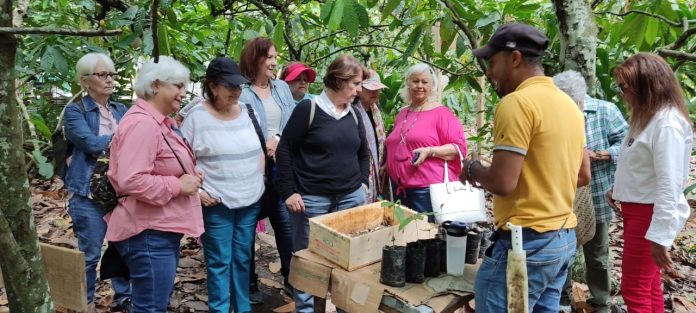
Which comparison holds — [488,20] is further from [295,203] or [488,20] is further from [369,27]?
[295,203]

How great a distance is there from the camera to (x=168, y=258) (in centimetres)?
237

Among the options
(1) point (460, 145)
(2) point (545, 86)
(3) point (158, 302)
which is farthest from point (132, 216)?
(1) point (460, 145)

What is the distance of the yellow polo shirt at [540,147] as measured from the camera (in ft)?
5.62

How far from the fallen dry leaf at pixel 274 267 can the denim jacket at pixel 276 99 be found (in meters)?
1.27

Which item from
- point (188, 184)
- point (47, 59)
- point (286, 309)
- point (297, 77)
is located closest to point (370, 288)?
point (188, 184)

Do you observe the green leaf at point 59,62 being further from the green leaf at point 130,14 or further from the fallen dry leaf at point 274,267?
the fallen dry leaf at point 274,267

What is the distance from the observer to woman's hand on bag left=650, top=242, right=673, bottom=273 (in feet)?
7.34

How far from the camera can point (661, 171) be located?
2.27 metres

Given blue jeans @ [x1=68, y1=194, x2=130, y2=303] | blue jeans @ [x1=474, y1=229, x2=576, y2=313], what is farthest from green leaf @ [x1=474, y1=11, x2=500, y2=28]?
blue jeans @ [x1=68, y1=194, x2=130, y2=303]

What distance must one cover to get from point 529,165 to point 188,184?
4.76ft

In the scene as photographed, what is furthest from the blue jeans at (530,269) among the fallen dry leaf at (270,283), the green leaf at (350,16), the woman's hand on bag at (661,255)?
the fallen dry leaf at (270,283)

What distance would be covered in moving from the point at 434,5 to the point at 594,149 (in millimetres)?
1296

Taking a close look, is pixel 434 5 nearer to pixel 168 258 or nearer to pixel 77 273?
pixel 168 258

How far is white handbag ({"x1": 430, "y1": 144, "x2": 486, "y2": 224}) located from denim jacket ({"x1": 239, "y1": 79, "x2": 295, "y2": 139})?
42.4 inches
